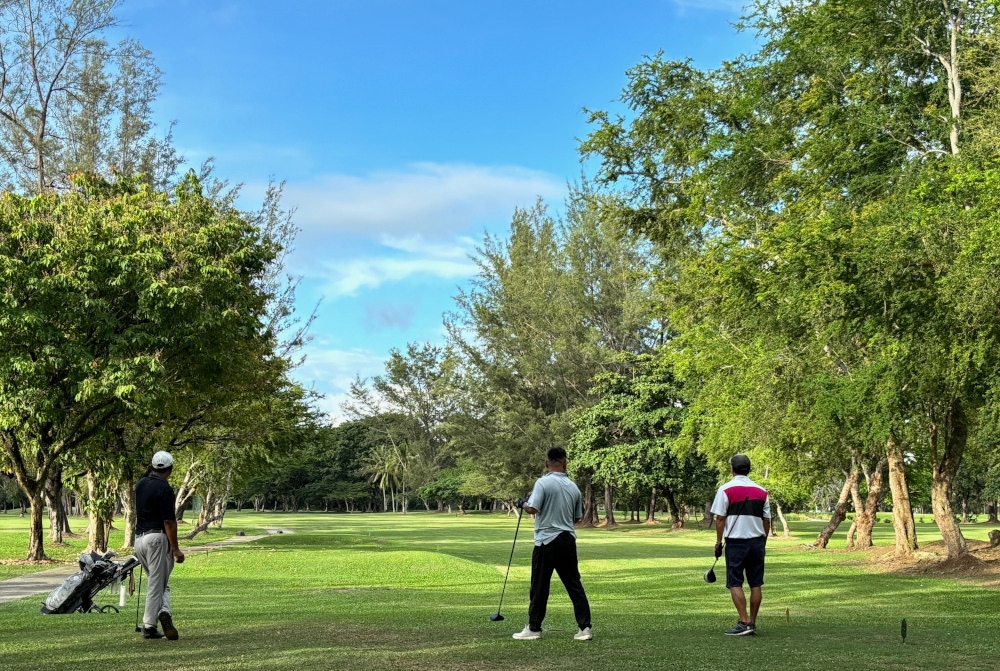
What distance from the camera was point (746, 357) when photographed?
26969 millimetres

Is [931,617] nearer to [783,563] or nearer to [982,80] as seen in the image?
[982,80]

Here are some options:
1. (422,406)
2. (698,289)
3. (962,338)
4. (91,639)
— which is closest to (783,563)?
(698,289)

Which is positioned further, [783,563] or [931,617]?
[783,563]

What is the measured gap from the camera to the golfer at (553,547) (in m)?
9.45

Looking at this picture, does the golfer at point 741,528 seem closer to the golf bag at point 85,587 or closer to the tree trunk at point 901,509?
the golf bag at point 85,587

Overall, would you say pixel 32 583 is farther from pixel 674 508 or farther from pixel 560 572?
pixel 674 508

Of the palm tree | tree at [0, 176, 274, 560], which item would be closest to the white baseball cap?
tree at [0, 176, 274, 560]

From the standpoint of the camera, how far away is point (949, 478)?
24.8 metres

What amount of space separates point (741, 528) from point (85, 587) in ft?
26.5

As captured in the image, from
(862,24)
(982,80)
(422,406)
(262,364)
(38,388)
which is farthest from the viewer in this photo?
(422,406)

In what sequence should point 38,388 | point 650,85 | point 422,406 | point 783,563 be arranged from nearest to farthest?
1. point 38,388
2. point 650,85
3. point 783,563
4. point 422,406

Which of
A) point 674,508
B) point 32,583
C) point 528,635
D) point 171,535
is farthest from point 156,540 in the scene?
point 674,508

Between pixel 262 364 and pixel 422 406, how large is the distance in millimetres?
80485

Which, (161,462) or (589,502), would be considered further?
(589,502)
